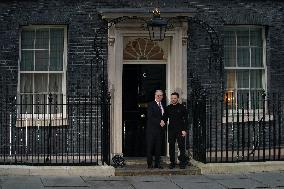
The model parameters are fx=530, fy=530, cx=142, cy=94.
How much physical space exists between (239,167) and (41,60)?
19.3 feet

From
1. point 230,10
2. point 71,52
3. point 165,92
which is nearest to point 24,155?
point 71,52

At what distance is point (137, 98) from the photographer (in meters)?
14.3

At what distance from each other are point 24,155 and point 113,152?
223cm

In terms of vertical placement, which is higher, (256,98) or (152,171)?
(256,98)

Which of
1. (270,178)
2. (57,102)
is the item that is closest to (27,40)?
(57,102)

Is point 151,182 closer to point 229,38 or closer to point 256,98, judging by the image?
point 256,98

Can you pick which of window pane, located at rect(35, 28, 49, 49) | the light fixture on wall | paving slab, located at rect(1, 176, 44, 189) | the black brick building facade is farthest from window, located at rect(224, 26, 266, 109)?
paving slab, located at rect(1, 176, 44, 189)

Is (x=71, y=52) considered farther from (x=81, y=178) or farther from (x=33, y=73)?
(x=81, y=178)

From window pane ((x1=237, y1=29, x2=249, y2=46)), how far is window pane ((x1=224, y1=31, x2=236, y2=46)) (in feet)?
0.51

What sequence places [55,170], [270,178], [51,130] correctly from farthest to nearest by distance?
[51,130] → [55,170] → [270,178]

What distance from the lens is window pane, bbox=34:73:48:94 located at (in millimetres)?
14156

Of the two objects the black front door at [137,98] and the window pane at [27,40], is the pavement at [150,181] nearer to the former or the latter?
the black front door at [137,98]

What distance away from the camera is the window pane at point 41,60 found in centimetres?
1415

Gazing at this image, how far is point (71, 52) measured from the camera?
45.9ft
